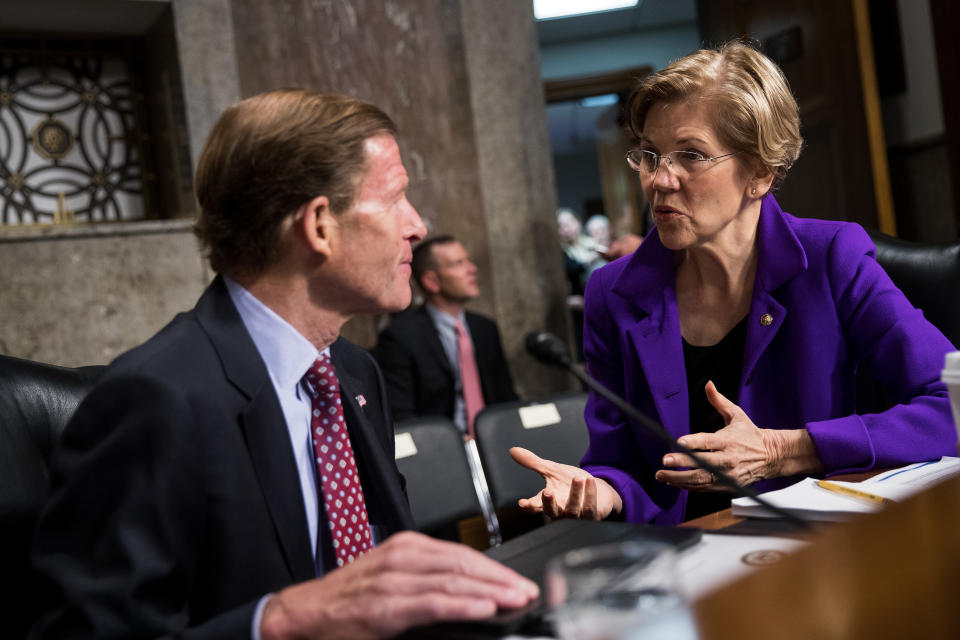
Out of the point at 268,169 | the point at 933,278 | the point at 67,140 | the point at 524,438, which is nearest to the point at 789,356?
the point at 933,278

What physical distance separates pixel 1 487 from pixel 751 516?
970 millimetres

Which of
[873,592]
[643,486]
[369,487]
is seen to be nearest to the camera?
[873,592]

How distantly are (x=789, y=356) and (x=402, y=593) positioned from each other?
114 cm

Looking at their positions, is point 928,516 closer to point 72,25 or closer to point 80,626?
point 80,626

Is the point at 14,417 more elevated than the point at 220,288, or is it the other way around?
the point at 220,288

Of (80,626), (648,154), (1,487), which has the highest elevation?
(648,154)

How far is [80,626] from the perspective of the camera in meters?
0.93

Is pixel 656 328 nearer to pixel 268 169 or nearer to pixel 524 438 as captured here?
pixel 524 438

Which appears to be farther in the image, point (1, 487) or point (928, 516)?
point (1, 487)

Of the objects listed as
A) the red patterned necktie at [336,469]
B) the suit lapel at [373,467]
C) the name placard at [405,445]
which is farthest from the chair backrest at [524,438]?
the red patterned necktie at [336,469]

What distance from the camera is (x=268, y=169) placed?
4.04ft

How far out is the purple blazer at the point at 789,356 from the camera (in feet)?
5.23

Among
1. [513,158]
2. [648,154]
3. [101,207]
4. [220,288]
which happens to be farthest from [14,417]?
[513,158]

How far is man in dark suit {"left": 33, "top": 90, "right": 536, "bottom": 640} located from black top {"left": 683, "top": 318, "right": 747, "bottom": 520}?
677 millimetres
